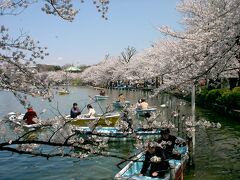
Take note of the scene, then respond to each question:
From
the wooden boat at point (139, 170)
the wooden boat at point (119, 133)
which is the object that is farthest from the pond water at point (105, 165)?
the wooden boat at point (119, 133)

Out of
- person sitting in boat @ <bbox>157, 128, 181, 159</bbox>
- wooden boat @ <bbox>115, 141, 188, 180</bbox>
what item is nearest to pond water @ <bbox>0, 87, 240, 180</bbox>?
wooden boat @ <bbox>115, 141, 188, 180</bbox>

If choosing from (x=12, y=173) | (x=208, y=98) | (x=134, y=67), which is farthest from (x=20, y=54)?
(x=134, y=67)

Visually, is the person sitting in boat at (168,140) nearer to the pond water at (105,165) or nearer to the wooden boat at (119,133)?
the wooden boat at (119,133)

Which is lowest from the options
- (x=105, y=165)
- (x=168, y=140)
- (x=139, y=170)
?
(x=105, y=165)

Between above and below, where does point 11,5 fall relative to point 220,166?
above

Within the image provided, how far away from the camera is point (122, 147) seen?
15922 mm

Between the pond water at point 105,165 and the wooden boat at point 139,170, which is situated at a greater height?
the wooden boat at point 139,170

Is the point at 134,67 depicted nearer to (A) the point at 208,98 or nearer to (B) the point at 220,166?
(A) the point at 208,98

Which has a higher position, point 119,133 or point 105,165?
point 119,133

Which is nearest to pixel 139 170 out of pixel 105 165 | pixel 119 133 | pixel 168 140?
pixel 168 140

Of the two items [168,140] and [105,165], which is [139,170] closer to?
[168,140]

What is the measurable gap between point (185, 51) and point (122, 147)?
241 inches

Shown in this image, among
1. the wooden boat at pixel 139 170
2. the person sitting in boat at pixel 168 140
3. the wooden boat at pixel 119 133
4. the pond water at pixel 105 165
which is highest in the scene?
the wooden boat at pixel 119 133

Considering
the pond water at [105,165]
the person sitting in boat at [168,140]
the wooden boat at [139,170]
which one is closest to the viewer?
the wooden boat at [139,170]
